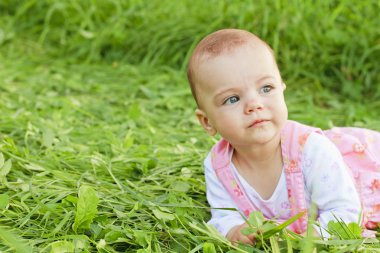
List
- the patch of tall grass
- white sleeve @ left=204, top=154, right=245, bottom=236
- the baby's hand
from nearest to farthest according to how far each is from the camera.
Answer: the baby's hand, white sleeve @ left=204, top=154, right=245, bottom=236, the patch of tall grass

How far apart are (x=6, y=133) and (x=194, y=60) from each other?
119 cm

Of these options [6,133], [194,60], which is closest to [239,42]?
[194,60]

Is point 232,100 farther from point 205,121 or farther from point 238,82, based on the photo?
point 205,121

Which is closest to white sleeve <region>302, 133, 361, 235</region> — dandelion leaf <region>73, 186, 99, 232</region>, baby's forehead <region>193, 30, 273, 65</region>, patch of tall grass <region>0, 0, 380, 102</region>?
baby's forehead <region>193, 30, 273, 65</region>

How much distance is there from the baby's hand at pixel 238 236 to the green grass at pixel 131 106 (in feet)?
0.15

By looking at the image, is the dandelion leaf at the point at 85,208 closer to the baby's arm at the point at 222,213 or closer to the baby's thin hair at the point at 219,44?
the baby's arm at the point at 222,213

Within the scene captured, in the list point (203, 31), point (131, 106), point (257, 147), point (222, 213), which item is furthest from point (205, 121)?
point (203, 31)

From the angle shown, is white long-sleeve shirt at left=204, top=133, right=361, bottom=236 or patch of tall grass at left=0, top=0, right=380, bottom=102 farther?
patch of tall grass at left=0, top=0, right=380, bottom=102

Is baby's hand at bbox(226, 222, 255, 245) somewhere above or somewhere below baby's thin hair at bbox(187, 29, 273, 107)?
below

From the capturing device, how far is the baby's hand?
1.90 metres

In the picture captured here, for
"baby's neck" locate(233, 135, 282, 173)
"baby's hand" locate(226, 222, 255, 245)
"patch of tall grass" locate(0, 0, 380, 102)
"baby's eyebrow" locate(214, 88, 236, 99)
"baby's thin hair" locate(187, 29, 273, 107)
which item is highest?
"patch of tall grass" locate(0, 0, 380, 102)

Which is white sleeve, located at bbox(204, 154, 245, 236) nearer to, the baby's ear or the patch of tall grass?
the baby's ear

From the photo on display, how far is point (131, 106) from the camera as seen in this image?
345 cm

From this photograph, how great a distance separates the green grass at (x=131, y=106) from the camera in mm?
1995
